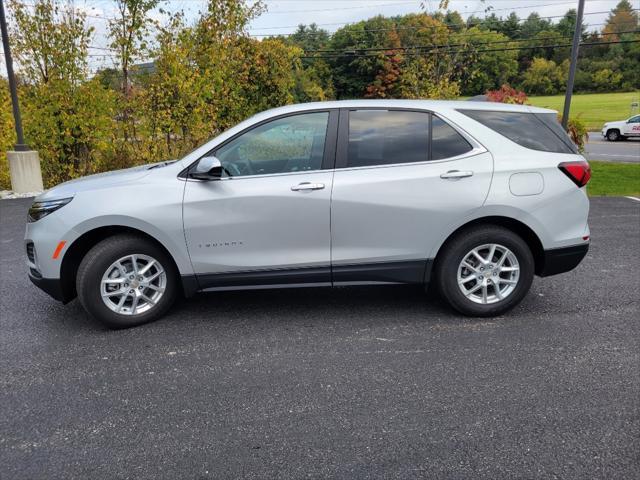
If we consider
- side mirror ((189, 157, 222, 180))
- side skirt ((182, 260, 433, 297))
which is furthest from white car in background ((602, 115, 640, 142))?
side mirror ((189, 157, 222, 180))

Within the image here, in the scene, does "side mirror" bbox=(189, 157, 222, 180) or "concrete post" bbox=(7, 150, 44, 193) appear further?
"concrete post" bbox=(7, 150, 44, 193)

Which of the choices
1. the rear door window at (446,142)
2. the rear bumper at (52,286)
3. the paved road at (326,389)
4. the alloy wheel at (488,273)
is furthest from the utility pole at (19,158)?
the alloy wheel at (488,273)

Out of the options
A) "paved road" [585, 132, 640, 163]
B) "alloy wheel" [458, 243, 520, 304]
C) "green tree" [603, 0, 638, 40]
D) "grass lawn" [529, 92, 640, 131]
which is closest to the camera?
"alloy wheel" [458, 243, 520, 304]

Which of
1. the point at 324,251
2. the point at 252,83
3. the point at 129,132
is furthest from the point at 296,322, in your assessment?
the point at 252,83

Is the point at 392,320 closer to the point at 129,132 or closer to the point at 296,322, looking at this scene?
the point at 296,322

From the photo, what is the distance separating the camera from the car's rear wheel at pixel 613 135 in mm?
31922

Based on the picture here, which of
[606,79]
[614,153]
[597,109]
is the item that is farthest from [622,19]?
[614,153]

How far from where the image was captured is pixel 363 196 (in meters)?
4.13

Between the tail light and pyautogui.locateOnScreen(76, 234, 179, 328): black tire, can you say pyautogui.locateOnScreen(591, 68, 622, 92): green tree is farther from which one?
pyautogui.locateOnScreen(76, 234, 179, 328): black tire

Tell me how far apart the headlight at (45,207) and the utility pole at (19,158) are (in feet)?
24.4

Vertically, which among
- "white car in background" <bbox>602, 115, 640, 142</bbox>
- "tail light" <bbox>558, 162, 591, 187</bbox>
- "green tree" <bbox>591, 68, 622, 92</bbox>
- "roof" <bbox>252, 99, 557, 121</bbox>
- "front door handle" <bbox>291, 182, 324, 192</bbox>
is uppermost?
"green tree" <bbox>591, 68, 622, 92</bbox>

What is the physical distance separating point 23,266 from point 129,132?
21.1 ft

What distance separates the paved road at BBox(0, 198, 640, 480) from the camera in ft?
8.55

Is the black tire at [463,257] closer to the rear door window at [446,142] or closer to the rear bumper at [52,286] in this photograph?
the rear door window at [446,142]
